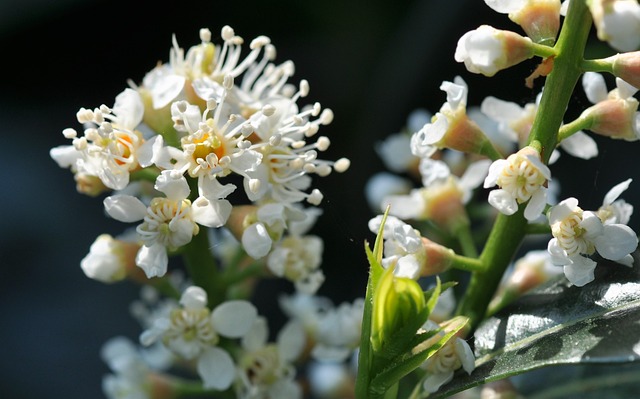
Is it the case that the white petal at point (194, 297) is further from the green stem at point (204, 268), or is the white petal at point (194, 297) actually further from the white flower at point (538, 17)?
the white flower at point (538, 17)

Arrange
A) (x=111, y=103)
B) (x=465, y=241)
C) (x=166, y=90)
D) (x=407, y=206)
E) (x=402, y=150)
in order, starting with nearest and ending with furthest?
(x=166, y=90) < (x=465, y=241) < (x=407, y=206) < (x=402, y=150) < (x=111, y=103)

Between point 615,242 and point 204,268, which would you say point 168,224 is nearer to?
point 204,268

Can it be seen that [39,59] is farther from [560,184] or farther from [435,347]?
[435,347]

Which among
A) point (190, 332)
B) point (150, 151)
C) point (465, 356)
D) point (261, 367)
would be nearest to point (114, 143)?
point (150, 151)

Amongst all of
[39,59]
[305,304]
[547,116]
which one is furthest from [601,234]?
[39,59]

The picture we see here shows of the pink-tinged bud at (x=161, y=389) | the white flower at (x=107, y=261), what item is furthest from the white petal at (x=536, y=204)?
the pink-tinged bud at (x=161, y=389)

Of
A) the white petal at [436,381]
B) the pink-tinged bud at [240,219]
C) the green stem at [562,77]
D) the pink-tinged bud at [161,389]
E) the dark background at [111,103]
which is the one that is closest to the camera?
the green stem at [562,77]
